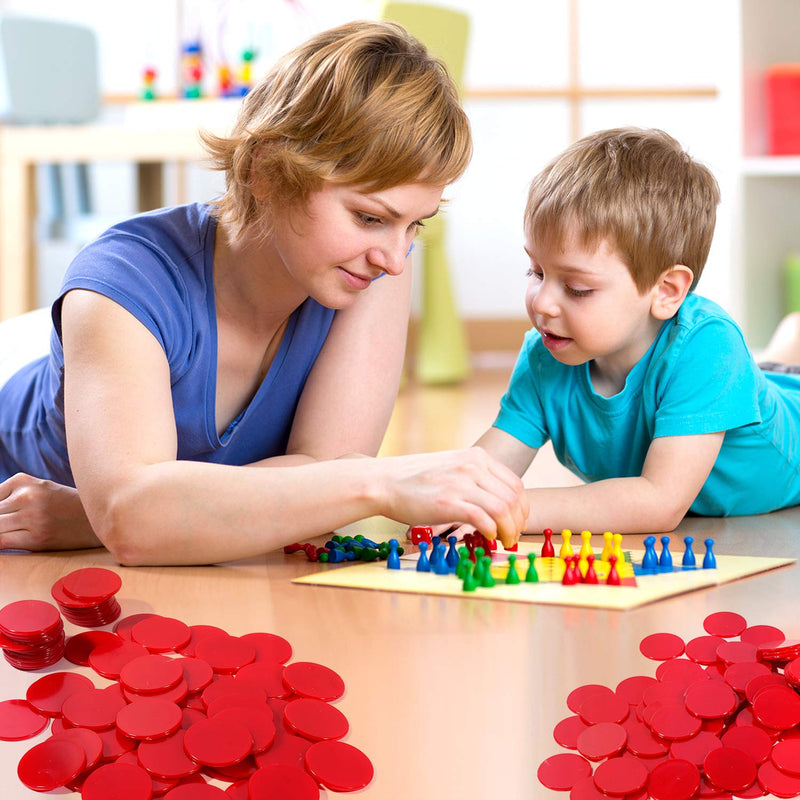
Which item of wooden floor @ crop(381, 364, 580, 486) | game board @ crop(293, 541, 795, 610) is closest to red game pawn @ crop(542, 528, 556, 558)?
game board @ crop(293, 541, 795, 610)

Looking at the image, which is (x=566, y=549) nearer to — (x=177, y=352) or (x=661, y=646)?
(x=661, y=646)

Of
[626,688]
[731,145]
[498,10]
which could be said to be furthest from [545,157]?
[626,688]

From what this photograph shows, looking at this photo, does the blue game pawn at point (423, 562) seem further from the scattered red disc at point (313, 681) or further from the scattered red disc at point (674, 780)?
the scattered red disc at point (674, 780)

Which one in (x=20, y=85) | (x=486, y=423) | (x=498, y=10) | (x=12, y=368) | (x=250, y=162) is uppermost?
(x=498, y=10)

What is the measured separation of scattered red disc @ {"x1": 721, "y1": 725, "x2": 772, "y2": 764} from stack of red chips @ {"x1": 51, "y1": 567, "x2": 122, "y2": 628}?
485 millimetres

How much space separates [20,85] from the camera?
10.4 feet

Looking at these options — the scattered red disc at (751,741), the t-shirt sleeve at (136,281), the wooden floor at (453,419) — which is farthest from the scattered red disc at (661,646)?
the wooden floor at (453,419)

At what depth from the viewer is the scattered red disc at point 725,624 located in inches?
34.7

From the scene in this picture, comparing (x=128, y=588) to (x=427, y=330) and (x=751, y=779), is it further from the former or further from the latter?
(x=427, y=330)

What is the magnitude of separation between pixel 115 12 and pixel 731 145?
268 centimetres

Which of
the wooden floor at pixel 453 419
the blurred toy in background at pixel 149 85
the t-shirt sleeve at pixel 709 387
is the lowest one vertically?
the wooden floor at pixel 453 419

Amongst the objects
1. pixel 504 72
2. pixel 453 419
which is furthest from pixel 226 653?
pixel 504 72

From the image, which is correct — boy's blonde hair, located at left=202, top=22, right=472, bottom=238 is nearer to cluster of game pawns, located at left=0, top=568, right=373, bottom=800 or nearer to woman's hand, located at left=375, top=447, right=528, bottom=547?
woman's hand, located at left=375, top=447, right=528, bottom=547

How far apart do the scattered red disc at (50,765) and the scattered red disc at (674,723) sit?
35 centimetres
